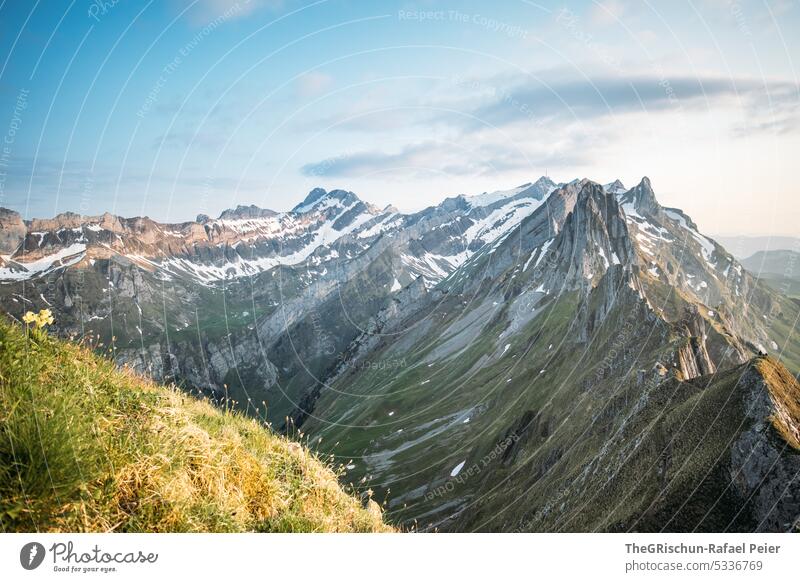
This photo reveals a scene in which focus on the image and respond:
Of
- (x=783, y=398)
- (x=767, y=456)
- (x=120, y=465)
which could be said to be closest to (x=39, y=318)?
(x=120, y=465)

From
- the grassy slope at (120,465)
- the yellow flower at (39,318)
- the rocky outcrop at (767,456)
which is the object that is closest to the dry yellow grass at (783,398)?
the rocky outcrop at (767,456)

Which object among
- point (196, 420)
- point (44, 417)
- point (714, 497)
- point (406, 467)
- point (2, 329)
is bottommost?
point (406, 467)

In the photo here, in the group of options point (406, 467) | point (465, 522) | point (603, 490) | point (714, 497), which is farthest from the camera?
point (406, 467)

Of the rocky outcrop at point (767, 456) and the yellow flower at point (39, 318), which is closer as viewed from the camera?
the yellow flower at point (39, 318)

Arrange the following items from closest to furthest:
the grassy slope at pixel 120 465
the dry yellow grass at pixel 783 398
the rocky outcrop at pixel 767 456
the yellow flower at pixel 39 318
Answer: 1. the grassy slope at pixel 120 465
2. the yellow flower at pixel 39 318
3. the rocky outcrop at pixel 767 456
4. the dry yellow grass at pixel 783 398

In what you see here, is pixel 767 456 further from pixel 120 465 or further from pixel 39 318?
pixel 39 318

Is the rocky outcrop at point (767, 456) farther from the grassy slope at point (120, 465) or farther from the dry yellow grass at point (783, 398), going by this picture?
the grassy slope at point (120, 465)

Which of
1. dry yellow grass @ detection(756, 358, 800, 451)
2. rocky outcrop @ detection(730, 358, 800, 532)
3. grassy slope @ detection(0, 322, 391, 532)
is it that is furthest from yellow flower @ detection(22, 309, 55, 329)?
dry yellow grass @ detection(756, 358, 800, 451)

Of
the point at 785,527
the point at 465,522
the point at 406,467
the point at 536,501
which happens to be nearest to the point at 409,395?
the point at 406,467
